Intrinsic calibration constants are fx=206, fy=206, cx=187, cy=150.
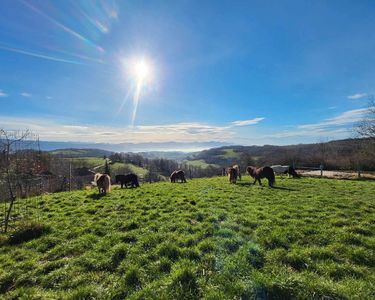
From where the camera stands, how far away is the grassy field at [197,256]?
3939 mm

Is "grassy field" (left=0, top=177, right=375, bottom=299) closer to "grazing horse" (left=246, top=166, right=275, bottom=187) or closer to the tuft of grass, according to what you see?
the tuft of grass

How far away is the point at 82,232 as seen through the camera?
7.13m

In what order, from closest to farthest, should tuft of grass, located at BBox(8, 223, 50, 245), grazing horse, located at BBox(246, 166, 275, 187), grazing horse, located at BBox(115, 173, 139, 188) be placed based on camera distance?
tuft of grass, located at BBox(8, 223, 50, 245) → grazing horse, located at BBox(246, 166, 275, 187) → grazing horse, located at BBox(115, 173, 139, 188)

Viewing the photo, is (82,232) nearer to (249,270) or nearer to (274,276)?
(249,270)

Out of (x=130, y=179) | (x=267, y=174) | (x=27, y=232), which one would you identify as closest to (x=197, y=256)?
(x=27, y=232)

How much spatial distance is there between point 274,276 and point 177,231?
336cm

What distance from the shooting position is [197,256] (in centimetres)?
520

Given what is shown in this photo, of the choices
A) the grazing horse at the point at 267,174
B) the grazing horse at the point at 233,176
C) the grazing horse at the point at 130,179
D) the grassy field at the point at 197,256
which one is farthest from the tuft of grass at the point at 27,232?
the grazing horse at the point at 233,176

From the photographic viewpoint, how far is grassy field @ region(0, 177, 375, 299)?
3939 mm

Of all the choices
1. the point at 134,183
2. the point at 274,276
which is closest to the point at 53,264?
the point at 274,276

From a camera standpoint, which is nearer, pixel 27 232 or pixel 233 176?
pixel 27 232

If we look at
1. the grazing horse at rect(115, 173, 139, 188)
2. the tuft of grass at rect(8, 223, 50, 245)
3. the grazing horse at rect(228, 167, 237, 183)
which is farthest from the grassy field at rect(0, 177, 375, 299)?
the grazing horse at rect(115, 173, 139, 188)

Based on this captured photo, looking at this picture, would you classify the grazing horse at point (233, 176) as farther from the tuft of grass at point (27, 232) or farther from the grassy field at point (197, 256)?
the tuft of grass at point (27, 232)

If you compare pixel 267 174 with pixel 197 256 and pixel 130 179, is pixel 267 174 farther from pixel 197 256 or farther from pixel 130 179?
pixel 197 256
